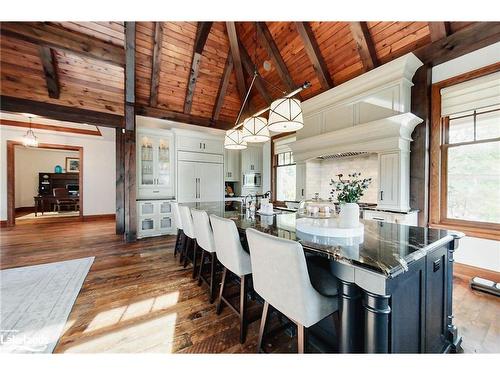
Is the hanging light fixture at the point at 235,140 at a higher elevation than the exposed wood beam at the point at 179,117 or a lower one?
lower

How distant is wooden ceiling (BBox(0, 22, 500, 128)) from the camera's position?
324 centimetres

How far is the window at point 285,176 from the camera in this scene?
576 cm

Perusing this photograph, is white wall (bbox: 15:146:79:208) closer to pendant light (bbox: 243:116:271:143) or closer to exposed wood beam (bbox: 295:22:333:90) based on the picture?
pendant light (bbox: 243:116:271:143)

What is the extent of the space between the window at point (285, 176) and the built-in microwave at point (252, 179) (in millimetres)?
609

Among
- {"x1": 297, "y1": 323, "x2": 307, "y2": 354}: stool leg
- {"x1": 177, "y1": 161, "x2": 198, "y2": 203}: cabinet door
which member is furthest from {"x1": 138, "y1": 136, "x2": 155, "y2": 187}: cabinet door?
{"x1": 297, "y1": 323, "x2": 307, "y2": 354}: stool leg

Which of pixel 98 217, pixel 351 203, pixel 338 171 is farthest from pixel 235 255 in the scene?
pixel 98 217

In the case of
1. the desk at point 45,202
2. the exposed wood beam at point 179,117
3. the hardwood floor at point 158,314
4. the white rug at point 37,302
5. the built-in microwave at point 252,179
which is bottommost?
the hardwood floor at point 158,314

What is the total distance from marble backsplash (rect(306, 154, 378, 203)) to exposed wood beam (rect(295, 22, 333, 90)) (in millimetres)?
1598

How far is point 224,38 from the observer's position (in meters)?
4.89

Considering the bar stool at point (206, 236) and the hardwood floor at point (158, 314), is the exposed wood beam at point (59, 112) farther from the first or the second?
the bar stool at point (206, 236)

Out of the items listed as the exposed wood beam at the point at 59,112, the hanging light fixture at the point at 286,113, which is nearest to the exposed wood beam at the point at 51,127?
the exposed wood beam at the point at 59,112

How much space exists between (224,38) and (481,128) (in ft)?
16.6

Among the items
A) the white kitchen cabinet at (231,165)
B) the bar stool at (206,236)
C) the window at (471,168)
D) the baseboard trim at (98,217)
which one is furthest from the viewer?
the baseboard trim at (98,217)
